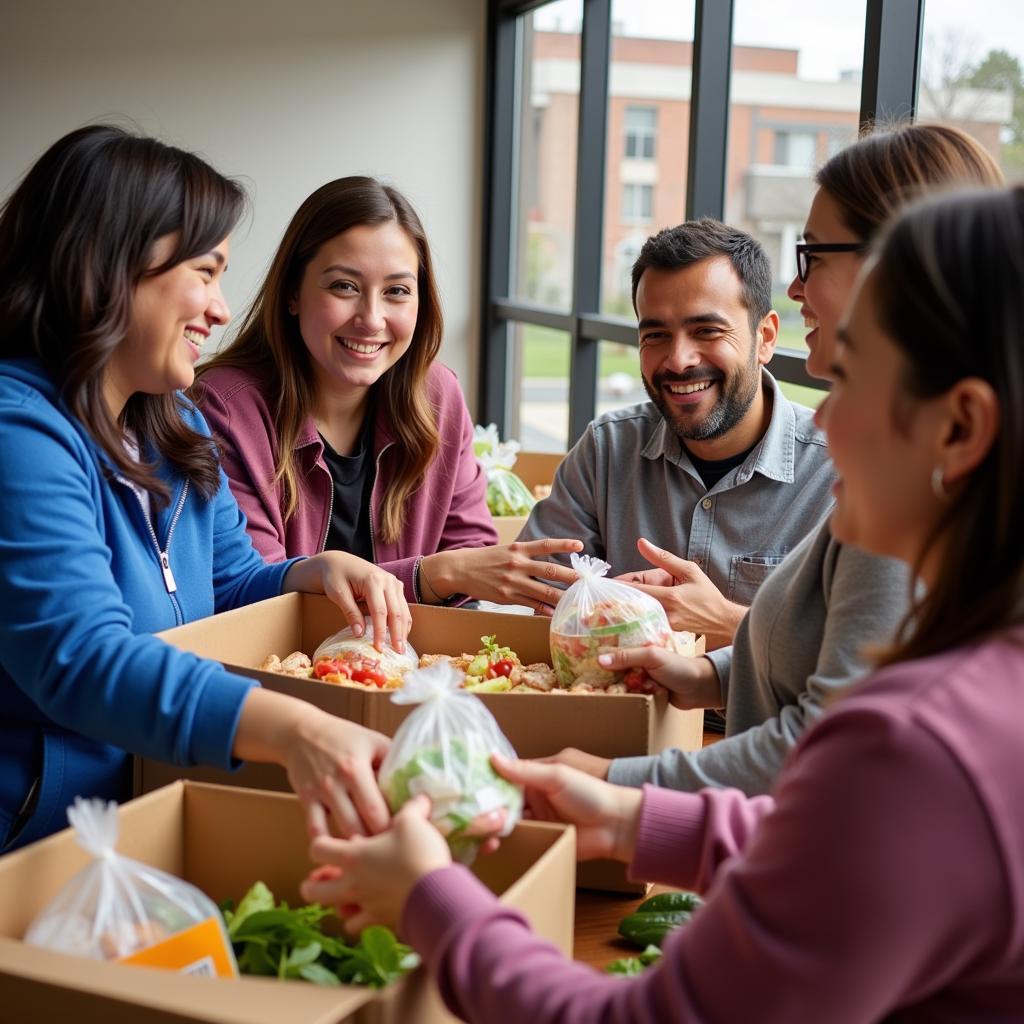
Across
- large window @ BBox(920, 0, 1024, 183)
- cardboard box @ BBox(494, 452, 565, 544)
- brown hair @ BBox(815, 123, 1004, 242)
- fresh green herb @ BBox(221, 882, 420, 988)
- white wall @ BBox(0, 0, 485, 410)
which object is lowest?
fresh green herb @ BBox(221, 882, 420, 988)

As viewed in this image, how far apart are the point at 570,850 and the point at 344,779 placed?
221 mm

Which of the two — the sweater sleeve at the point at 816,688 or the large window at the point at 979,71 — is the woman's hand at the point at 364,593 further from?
the large window at the point at 979,71

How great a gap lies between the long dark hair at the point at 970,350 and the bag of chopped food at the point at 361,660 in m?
0.94

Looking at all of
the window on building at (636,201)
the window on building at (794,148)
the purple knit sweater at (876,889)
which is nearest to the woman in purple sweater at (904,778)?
the purple knit sweater at (876,889)

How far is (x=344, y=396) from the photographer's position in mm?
2541

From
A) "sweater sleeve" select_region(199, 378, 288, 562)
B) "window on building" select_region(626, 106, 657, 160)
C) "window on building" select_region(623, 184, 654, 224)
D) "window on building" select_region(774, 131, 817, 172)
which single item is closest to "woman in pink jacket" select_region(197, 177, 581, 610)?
"sweater sleeve" select_region(199, 378, 288, 562)

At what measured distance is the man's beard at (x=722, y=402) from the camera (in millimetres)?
2260

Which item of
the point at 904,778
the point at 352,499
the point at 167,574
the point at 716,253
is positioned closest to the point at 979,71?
the point at 716,253

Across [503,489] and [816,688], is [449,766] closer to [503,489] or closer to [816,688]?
[816,688]

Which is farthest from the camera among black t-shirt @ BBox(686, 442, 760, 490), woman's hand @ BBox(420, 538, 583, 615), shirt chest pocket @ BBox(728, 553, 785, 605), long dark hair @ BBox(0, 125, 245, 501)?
black t-shirt @ BBox(686, 442, 760, 490)

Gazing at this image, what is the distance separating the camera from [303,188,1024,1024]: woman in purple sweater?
0.71m

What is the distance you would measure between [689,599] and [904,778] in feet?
3.99

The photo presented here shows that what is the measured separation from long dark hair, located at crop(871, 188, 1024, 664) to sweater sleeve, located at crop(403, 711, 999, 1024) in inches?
5.1

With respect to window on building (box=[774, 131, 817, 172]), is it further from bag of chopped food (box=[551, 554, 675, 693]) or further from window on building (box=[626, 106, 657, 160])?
bag of chopped food (box=[551, 554, 675, 693])
